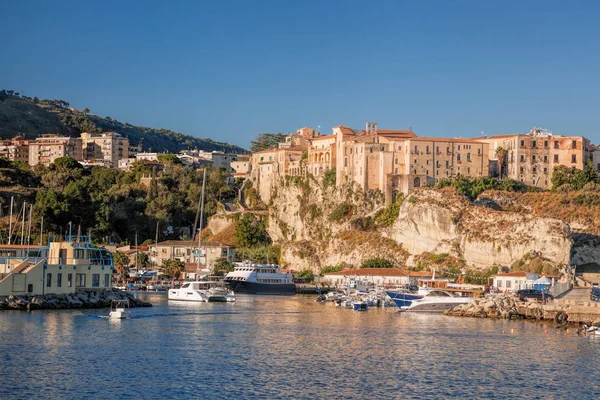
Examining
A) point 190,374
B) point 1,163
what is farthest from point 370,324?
point 1,163

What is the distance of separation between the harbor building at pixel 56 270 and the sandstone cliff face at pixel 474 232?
38.9 meters

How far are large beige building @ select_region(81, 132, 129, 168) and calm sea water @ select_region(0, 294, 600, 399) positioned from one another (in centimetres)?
11089

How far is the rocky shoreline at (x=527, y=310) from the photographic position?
2450 inches

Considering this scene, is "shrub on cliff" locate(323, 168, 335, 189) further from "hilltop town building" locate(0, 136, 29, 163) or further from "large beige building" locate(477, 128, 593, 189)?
"hilltop town building" locate(0, 136, 29, 163)

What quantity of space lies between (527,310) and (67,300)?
Answer: 1352 inches

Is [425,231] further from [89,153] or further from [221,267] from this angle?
[89,153]

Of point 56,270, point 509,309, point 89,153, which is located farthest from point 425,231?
point 89,153

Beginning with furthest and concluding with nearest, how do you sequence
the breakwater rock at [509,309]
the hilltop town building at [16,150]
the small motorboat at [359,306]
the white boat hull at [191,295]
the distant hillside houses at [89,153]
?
the hilltop town building at [16,150] < the distant hillside houses at [89,153] < the white boat hull at [191,295] < the small motorboat at [359,306] < the breakwater rock at [509,309]

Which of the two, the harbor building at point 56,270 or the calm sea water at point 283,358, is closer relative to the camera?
A: the calm sea water at point 283,358

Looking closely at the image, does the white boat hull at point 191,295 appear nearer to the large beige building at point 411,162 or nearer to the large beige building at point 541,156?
the large beige building at point 411,162

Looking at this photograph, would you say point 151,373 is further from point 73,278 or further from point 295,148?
point 295,148

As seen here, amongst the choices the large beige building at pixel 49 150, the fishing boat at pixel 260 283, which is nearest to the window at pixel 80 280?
the fishing boat at pixel 260 283

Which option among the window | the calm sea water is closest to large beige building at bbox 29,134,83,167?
the window

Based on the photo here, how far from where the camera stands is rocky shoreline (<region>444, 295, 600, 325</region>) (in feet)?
204
